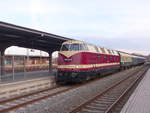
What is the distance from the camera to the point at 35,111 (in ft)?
28.4

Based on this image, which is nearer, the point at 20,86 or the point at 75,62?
the point at 20,86

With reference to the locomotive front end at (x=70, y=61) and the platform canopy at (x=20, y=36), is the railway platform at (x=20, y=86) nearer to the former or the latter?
the locomotive front end at (x=70, y=61)

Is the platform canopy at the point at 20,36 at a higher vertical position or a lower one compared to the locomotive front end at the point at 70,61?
higher

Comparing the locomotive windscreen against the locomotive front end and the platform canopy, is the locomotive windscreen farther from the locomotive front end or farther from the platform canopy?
the platform canopy

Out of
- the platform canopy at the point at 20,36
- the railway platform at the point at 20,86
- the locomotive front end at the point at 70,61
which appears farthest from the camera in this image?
the locomotive front end at the point at 70,61

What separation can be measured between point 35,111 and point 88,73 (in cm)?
885

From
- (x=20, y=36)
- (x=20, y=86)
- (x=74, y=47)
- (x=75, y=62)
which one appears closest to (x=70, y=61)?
(x=75, y=62)

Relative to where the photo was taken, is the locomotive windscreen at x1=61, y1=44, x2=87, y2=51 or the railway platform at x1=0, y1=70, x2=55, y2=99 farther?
the locomotive windscreen at x1=61, y1=44, x2=87, y2=51

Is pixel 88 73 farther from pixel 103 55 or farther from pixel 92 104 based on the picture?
pixel 92 104

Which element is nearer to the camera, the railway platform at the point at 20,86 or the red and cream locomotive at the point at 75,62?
the railway platform at the point at 20,86

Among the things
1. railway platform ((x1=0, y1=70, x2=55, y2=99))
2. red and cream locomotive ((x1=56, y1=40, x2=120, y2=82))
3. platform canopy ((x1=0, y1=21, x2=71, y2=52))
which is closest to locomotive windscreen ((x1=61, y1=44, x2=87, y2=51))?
red and cream locomotive ((x1=56, y1=40, x2=120, y2=82))

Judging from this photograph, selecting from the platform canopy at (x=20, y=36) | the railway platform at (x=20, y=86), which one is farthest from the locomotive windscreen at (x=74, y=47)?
the railway platform at (x=20, y=86)

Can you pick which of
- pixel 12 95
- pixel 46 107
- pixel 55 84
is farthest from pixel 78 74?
pixel 46 107

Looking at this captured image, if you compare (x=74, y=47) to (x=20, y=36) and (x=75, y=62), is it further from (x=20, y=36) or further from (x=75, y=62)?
(x=20, y=36)
